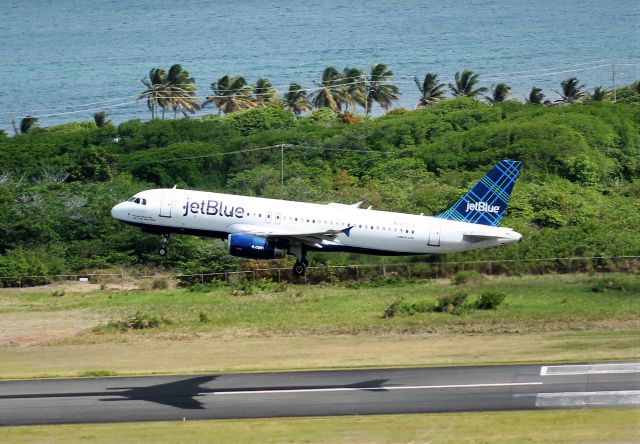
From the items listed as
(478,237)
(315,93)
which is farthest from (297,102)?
(478,237)

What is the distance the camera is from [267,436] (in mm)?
30750

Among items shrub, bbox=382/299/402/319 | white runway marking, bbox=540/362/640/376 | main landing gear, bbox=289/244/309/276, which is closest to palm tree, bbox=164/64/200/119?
main landing gear, bbox=289/244/309/276

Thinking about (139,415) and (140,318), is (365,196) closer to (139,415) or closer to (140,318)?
(140,318)

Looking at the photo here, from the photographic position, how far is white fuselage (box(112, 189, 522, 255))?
58.2 metres

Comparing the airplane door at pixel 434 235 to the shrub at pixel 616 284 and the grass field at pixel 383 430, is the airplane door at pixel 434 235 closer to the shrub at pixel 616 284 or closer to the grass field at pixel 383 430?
the shrub at pixel 616 284

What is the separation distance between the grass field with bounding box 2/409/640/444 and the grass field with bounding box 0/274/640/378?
7.73m

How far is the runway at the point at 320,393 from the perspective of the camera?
3309 cm

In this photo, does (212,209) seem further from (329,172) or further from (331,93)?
(331,93)

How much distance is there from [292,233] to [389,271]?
19.9 ft

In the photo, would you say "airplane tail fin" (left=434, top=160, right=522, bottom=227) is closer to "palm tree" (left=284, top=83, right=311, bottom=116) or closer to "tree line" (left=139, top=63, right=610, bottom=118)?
"tree line" (left=139, top=63, right=610, bottom=118)

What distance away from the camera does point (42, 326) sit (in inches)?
2056

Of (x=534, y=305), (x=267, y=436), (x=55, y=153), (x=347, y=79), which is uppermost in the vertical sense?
(x=347, y=79)

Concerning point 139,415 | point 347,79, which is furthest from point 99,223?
point 347,79

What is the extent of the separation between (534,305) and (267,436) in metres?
23.5
